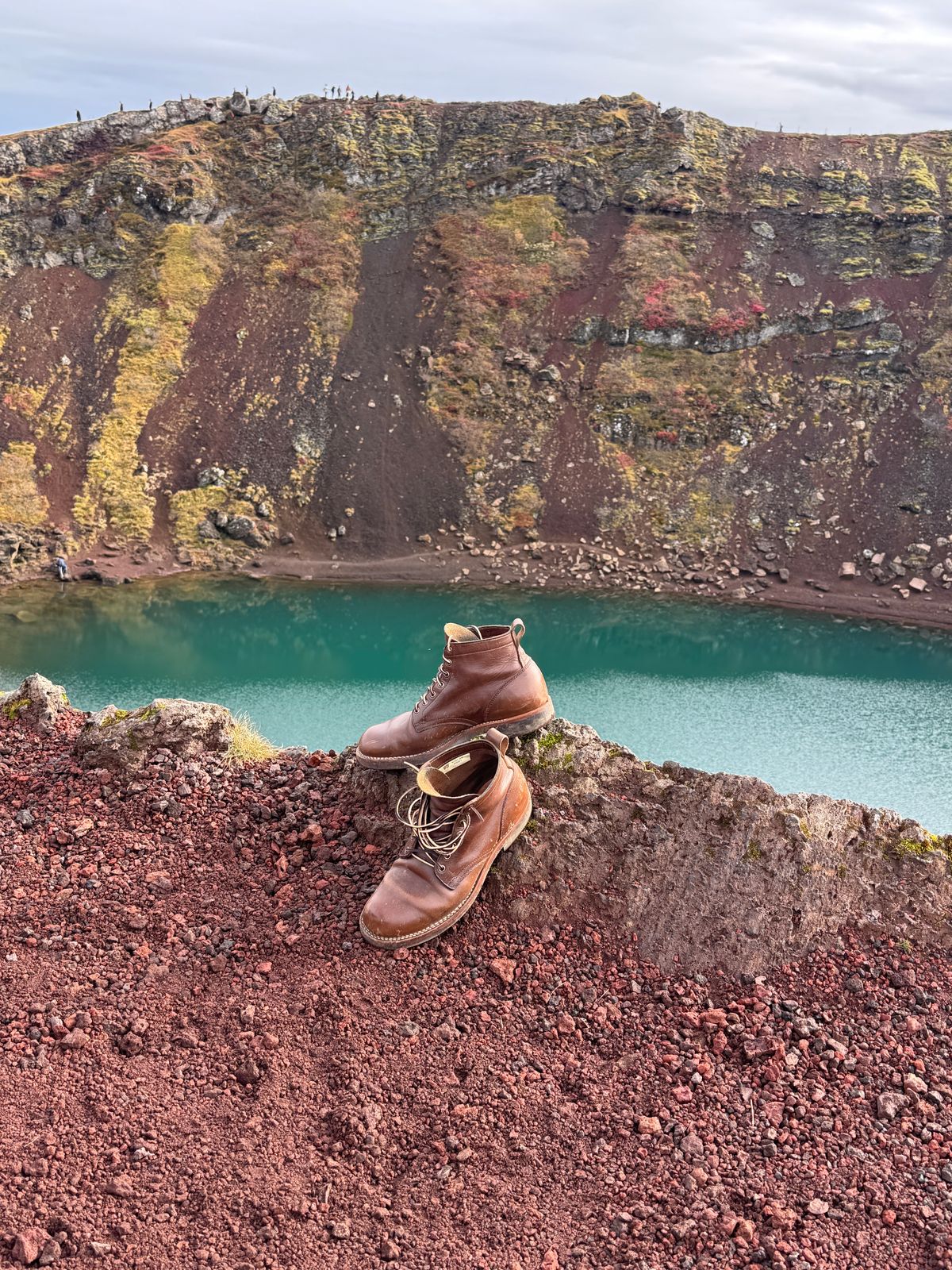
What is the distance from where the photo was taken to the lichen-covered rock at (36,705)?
28.2ft

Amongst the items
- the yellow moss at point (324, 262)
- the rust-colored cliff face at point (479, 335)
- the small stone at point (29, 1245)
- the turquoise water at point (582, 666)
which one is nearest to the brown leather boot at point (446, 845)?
the small stone at point (29, 1245)

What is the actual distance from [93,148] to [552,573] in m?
48.4

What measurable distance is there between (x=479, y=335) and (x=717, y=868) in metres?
53.1

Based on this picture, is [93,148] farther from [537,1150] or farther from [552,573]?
[537,1150]

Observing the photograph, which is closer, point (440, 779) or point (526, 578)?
point (440, 779)

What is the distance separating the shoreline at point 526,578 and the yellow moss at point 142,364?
10.4 feet

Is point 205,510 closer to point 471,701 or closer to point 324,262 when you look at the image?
point 324,262

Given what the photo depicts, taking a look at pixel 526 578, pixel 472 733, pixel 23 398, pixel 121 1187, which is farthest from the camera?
pixel 23 398

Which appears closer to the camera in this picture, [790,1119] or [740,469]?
[790,1119]

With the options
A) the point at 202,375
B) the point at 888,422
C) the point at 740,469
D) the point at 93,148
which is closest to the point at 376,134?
the point at 93,148

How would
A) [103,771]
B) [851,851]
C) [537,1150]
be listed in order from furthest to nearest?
[103,771], [851,851], [537,1150]

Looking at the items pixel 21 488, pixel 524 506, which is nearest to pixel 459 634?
pixel 524 506

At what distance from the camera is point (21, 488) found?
149 ft

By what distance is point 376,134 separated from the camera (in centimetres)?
6425
